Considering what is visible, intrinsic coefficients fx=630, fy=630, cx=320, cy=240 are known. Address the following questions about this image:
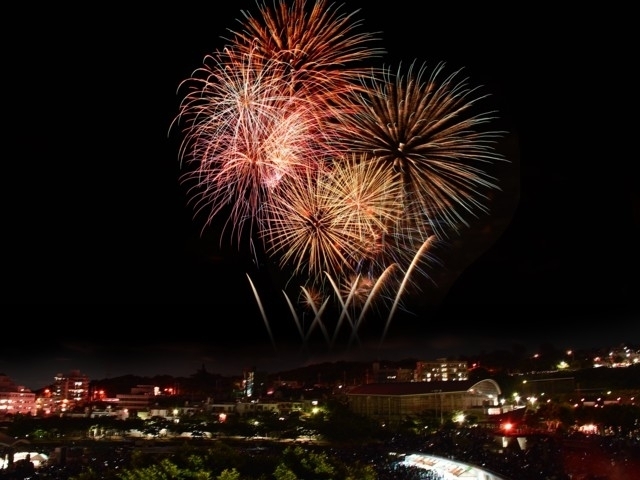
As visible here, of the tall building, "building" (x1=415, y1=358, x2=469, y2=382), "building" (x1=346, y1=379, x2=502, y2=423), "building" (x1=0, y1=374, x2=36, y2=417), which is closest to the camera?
"building" (x1=346, y1=379, x2=502, y2=423)

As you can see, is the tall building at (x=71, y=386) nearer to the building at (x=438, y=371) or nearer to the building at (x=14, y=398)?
the building at (x=14, y=398)

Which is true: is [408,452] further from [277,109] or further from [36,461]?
[36,461]

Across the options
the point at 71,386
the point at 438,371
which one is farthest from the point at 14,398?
the point at 438,371

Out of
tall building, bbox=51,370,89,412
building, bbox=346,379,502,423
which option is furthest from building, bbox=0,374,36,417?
building, bbox=346,379,502,423

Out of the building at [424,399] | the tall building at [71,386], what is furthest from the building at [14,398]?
the building at [424,399]

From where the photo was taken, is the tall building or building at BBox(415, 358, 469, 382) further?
the tall building

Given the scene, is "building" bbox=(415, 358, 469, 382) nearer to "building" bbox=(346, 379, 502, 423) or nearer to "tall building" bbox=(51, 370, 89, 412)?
"building" bbox=(346, 379, 502, 423)

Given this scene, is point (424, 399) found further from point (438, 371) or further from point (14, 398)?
point (14, 398)
